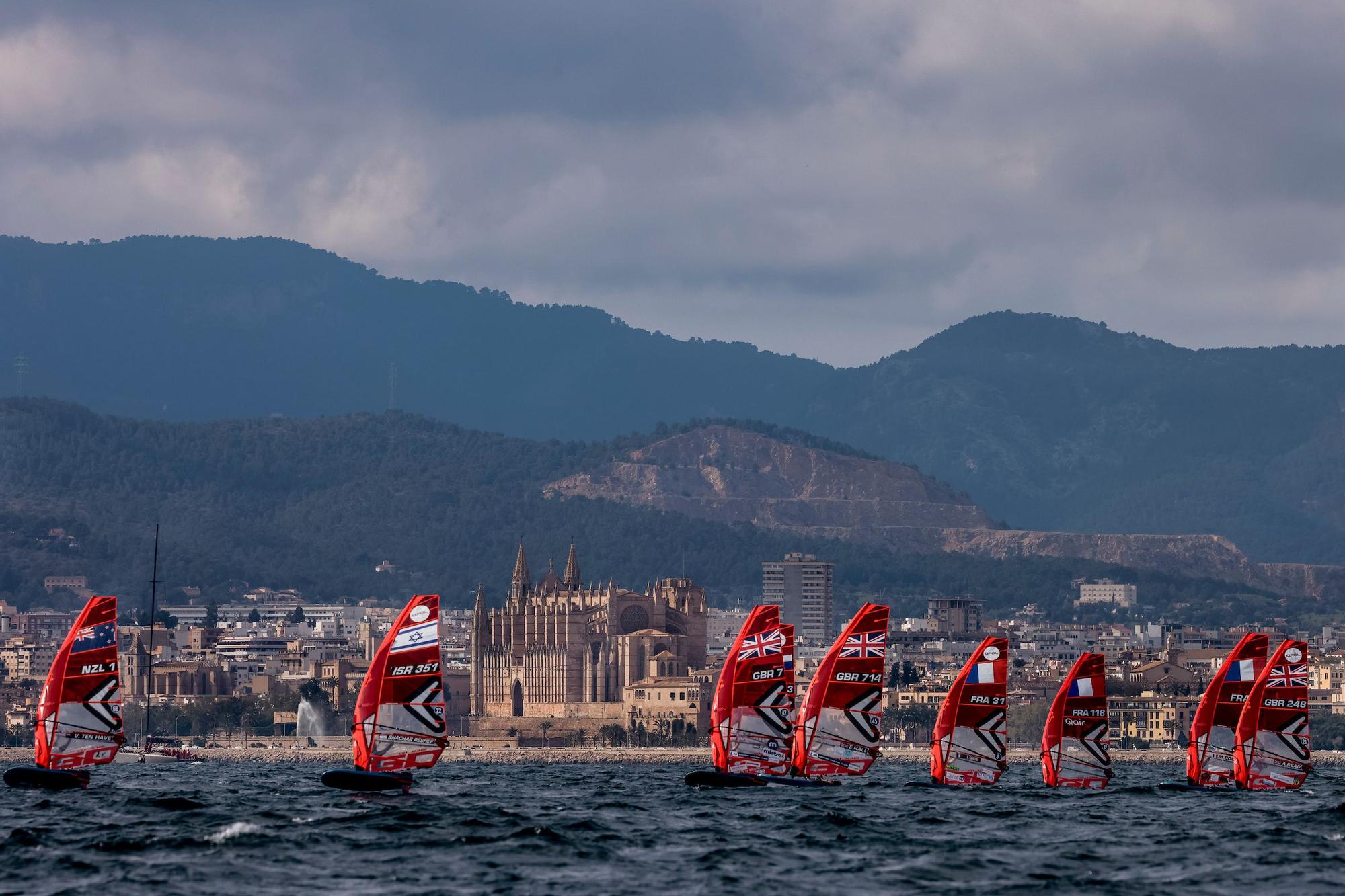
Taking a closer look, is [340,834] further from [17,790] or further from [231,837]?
[17,790]

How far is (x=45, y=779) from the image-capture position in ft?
313

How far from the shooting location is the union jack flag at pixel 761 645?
98.2 m

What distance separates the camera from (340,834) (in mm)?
81500

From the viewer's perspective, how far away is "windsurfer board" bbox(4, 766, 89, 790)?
3755 inches

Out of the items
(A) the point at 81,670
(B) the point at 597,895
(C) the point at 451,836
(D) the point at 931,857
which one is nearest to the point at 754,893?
(B) the point at 597,895

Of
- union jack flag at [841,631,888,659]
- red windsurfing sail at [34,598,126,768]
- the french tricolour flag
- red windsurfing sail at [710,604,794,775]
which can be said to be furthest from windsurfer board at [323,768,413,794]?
the french tricolour flag

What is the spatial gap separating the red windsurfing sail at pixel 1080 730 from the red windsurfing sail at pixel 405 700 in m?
24.2

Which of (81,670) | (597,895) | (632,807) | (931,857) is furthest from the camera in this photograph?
(632,807)

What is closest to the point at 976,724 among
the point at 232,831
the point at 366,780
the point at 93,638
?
the point at 366,780

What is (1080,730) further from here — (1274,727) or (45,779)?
(45,779)

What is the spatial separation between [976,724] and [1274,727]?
447 inches

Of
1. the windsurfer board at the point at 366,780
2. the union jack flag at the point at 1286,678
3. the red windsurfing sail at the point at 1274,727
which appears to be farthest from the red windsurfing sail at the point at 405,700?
the union jack flag at the point at 1286,678

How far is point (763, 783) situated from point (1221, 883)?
91.8 ft

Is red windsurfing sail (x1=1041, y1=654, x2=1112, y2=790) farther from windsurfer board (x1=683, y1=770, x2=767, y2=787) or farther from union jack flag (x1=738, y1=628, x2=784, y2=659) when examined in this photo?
windsurfer board (x1=683, y1=770, x2=767, y2=787)
